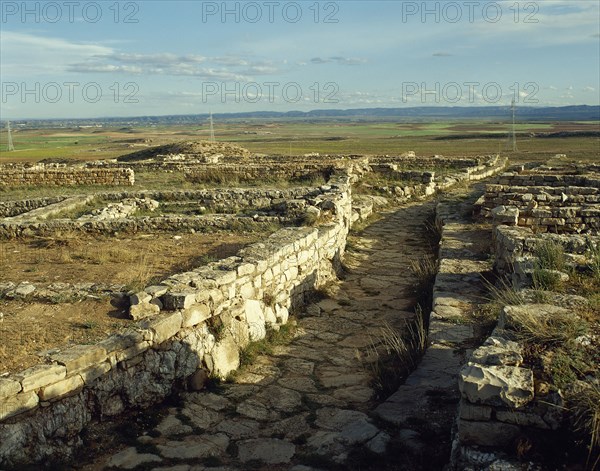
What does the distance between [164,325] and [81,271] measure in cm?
279

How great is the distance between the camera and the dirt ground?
15.8 ft

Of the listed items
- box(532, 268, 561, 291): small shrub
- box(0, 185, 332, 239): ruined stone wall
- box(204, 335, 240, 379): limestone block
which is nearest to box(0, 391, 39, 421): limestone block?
box(204, 335, 240, 379): limestone block

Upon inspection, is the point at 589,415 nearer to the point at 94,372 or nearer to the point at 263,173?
the point at 94,372

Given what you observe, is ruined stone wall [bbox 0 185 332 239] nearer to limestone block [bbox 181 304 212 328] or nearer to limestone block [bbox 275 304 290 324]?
limestone block [bbox 275 304 290 324]

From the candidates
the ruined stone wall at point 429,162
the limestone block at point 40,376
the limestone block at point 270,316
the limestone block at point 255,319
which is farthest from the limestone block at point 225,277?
the ruined stone wall at point 429,162

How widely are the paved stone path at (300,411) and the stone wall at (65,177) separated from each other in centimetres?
1167

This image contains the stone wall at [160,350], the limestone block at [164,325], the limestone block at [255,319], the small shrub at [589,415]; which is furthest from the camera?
the limestone block at [255,319]

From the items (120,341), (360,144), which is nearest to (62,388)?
(120,341)

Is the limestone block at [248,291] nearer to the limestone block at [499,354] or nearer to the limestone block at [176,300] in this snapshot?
the limestone block at [176,300]

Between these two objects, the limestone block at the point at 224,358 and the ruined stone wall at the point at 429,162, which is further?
the ruined stone wall at the point at 429,162

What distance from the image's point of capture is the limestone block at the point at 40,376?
3988mm

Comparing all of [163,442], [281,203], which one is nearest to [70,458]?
[163,442]

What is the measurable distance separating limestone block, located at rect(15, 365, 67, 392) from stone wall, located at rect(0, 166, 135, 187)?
14384 millimetres

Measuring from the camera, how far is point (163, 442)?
4391mm
